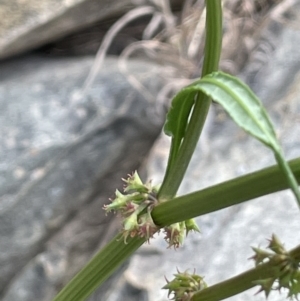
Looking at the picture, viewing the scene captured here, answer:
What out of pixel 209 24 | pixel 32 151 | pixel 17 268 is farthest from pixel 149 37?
pixel 209 24

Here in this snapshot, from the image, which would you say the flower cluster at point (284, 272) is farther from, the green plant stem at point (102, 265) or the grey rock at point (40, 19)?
the grey rock at point (40, 19)

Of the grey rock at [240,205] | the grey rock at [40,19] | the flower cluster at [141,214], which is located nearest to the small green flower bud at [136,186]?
the flower cluster at [141,214]

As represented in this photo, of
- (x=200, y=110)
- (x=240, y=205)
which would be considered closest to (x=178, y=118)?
(x=200, y=110)

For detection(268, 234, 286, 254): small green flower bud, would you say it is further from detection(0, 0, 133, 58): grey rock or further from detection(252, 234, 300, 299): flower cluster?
detection(0, 0, 133, 58): grey rock

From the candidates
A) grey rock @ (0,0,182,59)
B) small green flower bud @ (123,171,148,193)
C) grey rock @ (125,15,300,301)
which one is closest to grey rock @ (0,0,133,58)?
grey rock @ (0,0,182,59)

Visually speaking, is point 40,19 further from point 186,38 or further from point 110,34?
point 186,38

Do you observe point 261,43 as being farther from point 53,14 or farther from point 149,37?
point 53,14
